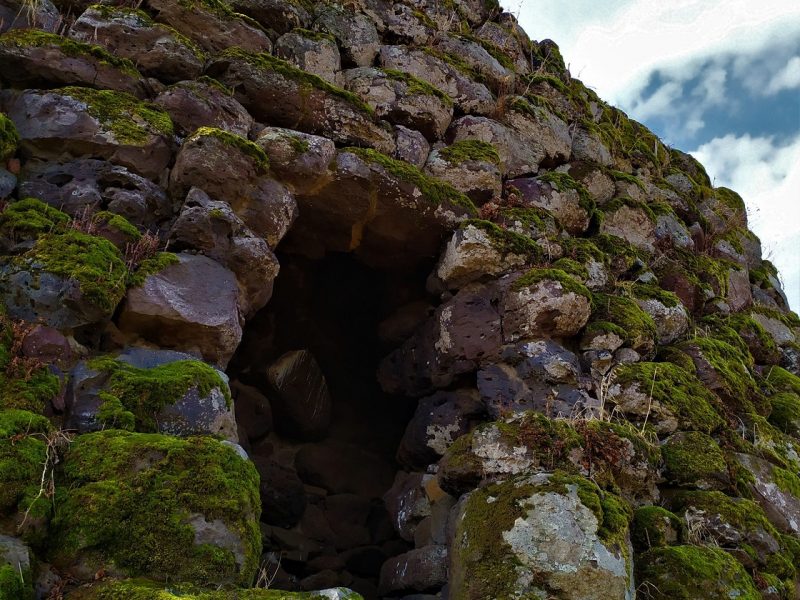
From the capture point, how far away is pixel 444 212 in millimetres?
7309

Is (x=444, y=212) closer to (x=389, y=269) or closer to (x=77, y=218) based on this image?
(x=389, y=269)

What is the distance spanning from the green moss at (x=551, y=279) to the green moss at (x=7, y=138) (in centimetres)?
453

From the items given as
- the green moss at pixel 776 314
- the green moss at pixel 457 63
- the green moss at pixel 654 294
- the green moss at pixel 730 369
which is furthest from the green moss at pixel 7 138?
the green moss at pixel 776 314

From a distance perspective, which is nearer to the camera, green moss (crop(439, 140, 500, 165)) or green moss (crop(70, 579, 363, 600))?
green moss (crop(70, 579, 363, 600))

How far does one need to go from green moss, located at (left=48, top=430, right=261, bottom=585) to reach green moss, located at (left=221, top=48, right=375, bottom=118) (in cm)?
458

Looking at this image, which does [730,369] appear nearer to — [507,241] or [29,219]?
[507,241]

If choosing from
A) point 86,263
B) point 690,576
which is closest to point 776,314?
point 690,576

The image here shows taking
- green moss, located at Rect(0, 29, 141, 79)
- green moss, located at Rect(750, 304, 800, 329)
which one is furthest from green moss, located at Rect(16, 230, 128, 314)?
green moss, located at Rect(750, 304, 800, 329)

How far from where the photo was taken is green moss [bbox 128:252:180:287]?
4.88 meters

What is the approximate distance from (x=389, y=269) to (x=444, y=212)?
982mm

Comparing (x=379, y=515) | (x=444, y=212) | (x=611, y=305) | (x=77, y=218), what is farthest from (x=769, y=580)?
(x=77, y=218)

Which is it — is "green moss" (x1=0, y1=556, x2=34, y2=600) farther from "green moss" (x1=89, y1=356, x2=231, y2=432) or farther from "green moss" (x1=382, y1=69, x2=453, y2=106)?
"green moss" (x1=382, y1=69, x2=453, y2=106)

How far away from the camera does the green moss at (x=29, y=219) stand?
4.65 metres

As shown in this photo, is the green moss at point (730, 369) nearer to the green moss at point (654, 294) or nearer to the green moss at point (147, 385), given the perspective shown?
the green moss at point (654, 294)
